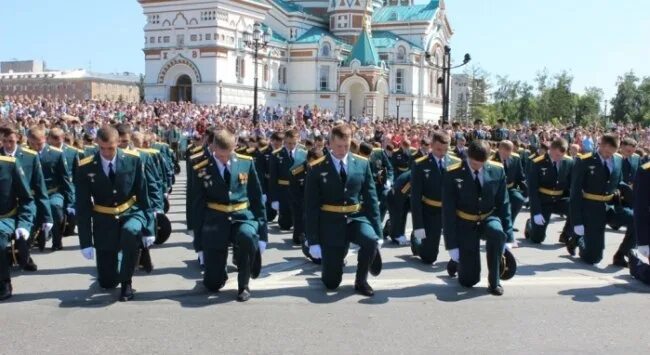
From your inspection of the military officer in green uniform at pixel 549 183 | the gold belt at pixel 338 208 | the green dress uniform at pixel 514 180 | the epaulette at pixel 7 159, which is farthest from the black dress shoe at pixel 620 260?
the epaulette at pixel 7 159

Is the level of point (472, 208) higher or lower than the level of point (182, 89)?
lower

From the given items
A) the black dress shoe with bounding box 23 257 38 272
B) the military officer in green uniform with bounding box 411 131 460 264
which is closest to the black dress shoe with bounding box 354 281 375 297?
the military officer in green uniform with bounding box 411 131 460 264

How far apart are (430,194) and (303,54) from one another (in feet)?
186

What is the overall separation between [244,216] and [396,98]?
2449 inches

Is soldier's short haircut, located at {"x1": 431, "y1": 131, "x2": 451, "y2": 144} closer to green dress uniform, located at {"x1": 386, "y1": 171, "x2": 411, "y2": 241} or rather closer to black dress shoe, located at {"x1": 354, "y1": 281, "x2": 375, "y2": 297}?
green dress uniform, located at {"x1": 386, "y1": 171, "x2": 411, "y2": 241}

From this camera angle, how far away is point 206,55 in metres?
55.7

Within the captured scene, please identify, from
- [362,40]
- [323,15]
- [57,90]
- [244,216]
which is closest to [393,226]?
[244,216]

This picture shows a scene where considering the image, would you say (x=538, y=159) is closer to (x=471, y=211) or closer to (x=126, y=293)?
(x=471, y=211)

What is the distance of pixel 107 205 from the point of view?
819cm

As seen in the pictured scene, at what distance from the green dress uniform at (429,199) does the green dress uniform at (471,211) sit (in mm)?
1501

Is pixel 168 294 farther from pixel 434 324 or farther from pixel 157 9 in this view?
pixel 157 9

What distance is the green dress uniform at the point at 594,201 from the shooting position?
1039cm

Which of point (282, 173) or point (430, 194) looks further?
point (282, 173)

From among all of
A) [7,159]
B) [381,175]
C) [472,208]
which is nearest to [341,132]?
[472,208]
